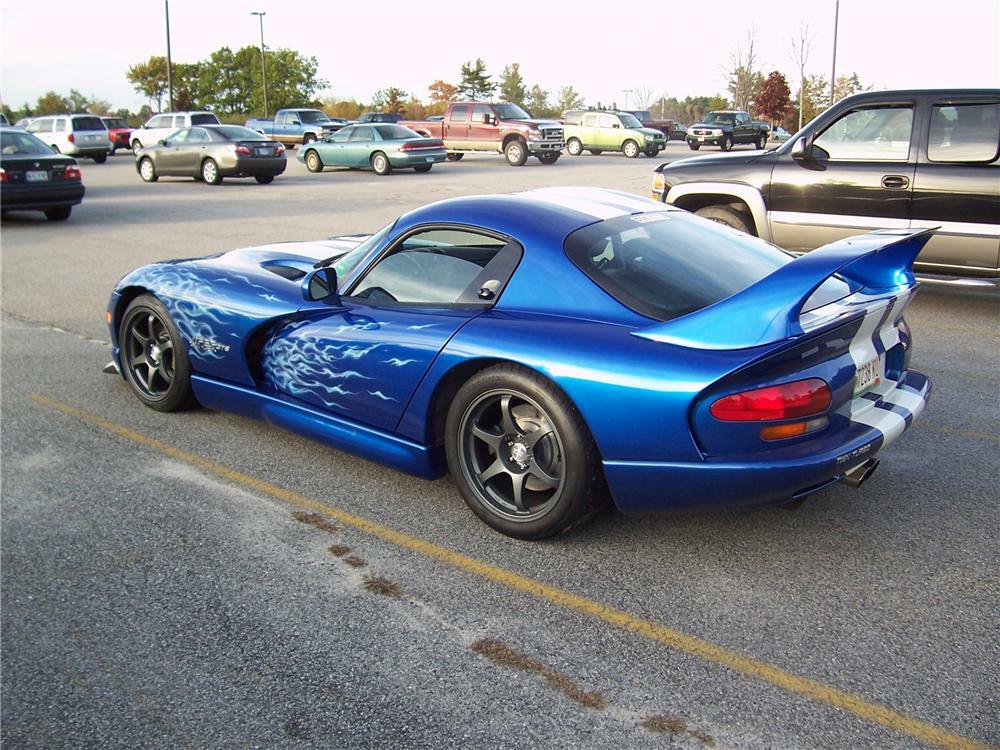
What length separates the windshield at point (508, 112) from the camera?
2808 cm

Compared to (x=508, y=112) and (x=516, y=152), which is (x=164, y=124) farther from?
(x=516, y=152)

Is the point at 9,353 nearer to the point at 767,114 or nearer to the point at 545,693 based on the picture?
the point at 545,693

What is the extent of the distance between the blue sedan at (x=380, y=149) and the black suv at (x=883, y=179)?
17.1 metres

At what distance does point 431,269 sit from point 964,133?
Answer: 5.50 m

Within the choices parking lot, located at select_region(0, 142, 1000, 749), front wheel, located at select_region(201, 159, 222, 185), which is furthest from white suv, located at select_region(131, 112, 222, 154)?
parking lot, located at select_region(0, 142, 1000, 749)

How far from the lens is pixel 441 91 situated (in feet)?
264

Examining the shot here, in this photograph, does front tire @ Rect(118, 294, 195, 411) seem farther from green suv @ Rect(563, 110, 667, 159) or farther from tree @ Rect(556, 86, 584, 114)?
tree @ Rect(556, 86, 584, 114)

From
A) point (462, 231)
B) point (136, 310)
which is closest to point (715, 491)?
point (462, 231)

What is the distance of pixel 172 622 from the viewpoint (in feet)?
10.4

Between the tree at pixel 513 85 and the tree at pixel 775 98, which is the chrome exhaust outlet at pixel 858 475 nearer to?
the tree at pixel 775 98

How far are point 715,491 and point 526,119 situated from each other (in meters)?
26.2

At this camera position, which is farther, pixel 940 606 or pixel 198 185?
pixel 198 185

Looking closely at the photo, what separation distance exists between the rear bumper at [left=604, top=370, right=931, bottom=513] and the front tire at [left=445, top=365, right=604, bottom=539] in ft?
0.50

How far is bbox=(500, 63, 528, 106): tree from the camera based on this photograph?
84.6 metres
